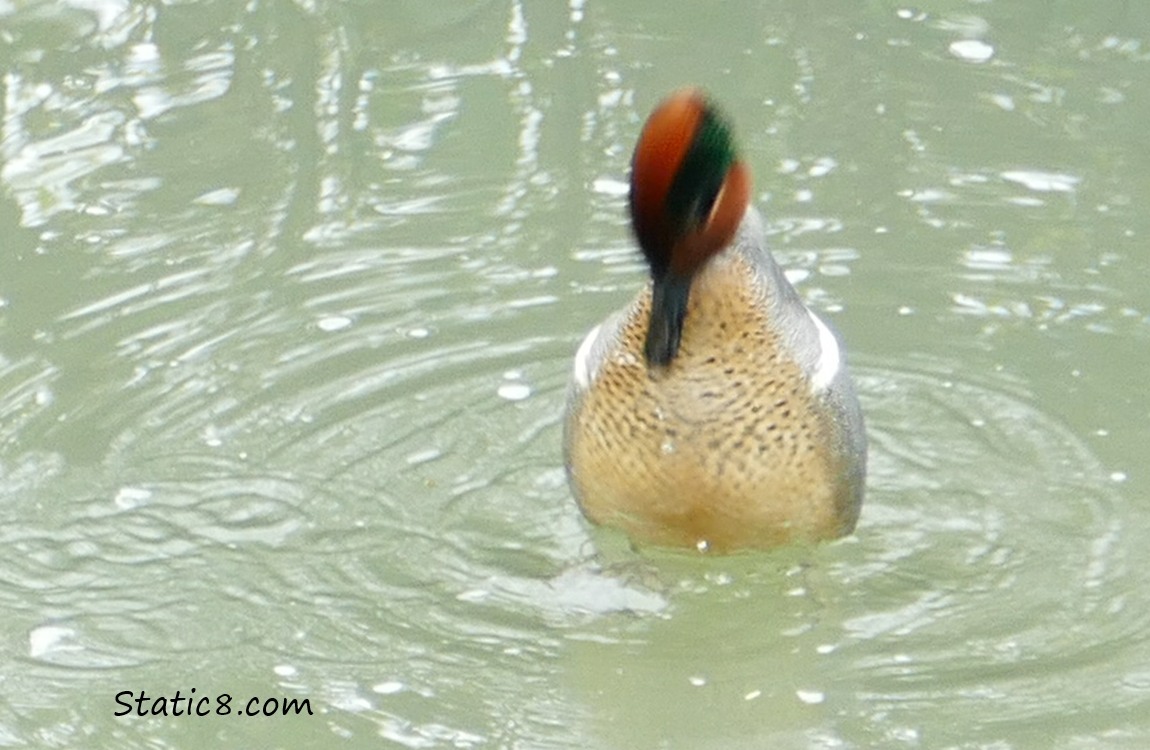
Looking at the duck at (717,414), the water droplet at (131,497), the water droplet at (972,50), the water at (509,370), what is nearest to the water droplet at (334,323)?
the water at (509,370)

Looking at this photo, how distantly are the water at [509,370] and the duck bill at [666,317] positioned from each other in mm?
558

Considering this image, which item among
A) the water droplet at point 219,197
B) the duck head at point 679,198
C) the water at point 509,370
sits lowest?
the water at point 509,370

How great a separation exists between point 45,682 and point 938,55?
4.23 m

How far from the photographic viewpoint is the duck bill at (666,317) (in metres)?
4.65

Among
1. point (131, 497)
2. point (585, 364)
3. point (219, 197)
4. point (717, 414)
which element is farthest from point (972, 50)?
point (131, 497)

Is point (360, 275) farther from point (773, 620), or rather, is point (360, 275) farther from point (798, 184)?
point (773, 620)

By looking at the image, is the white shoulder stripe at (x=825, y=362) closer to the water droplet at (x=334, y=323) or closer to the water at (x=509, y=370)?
the water at (x=509, y=370)

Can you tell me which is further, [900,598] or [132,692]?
[900,598]

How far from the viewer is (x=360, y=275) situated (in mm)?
6398

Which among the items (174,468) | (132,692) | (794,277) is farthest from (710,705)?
(794,277)

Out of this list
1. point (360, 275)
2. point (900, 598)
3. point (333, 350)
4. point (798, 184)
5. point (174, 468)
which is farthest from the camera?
point (798, 184)

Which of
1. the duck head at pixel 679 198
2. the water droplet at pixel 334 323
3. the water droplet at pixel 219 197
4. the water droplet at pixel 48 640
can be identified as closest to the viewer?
the duck head at pixel 679 198

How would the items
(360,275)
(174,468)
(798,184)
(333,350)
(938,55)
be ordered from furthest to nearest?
(938,55) → (798,184) → (360,275) → (333,350) → (174,468)

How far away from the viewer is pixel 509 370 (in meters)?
5.92
